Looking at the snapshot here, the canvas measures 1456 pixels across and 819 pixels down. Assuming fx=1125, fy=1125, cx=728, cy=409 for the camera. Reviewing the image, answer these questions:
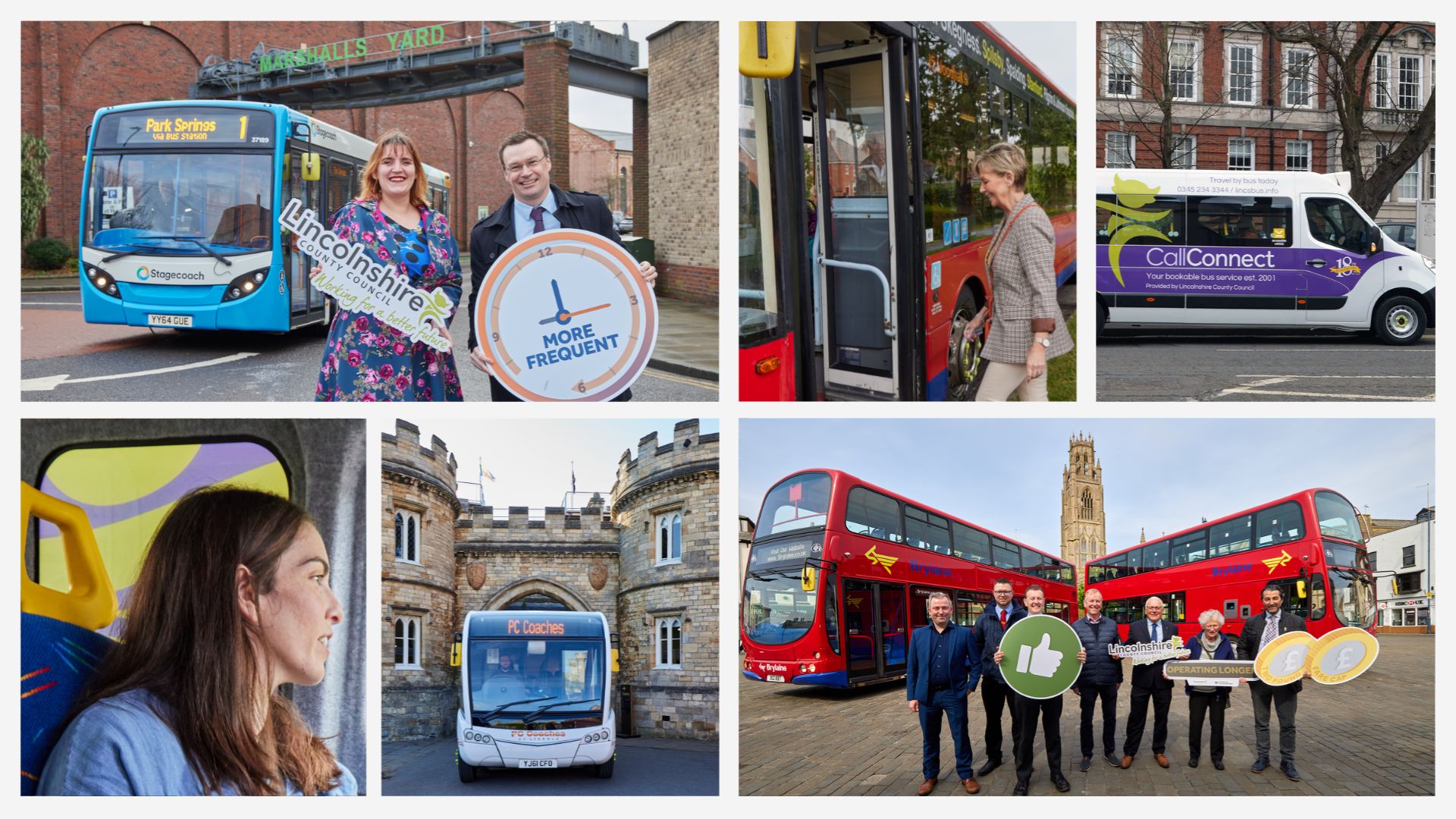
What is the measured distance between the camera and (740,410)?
5562mm

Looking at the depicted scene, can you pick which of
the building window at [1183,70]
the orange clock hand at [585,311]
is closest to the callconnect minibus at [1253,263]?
the building window at [1183,70]

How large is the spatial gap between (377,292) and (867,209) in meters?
2.48

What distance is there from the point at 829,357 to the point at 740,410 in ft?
2.21

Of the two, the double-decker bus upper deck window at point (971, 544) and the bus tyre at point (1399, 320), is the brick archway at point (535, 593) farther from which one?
the bus tyre at point (1399, 320)

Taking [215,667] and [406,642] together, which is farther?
[406,642]

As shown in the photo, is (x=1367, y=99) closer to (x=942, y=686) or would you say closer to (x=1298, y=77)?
(x=1298, y=77)

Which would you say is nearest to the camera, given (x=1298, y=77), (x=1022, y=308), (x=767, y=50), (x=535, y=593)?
(x=767, y=50)

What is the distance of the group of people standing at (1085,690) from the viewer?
227 inches

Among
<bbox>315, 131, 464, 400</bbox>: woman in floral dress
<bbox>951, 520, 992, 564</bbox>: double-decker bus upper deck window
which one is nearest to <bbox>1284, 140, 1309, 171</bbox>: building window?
<bbox>951, 520, 992, 564</bbox>: double-decker bus upper deck window

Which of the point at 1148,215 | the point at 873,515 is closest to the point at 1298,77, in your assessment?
the point at 1148,215

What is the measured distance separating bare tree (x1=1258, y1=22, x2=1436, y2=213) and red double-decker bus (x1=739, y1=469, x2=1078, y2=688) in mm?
3468

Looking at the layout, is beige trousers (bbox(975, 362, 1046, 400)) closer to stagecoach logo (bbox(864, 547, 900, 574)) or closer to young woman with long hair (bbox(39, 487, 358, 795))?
stagecoach logo (bbox(864, 547, 900, 574))

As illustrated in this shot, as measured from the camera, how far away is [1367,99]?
8023 mm

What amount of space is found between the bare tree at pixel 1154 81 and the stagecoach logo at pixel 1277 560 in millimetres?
3236
